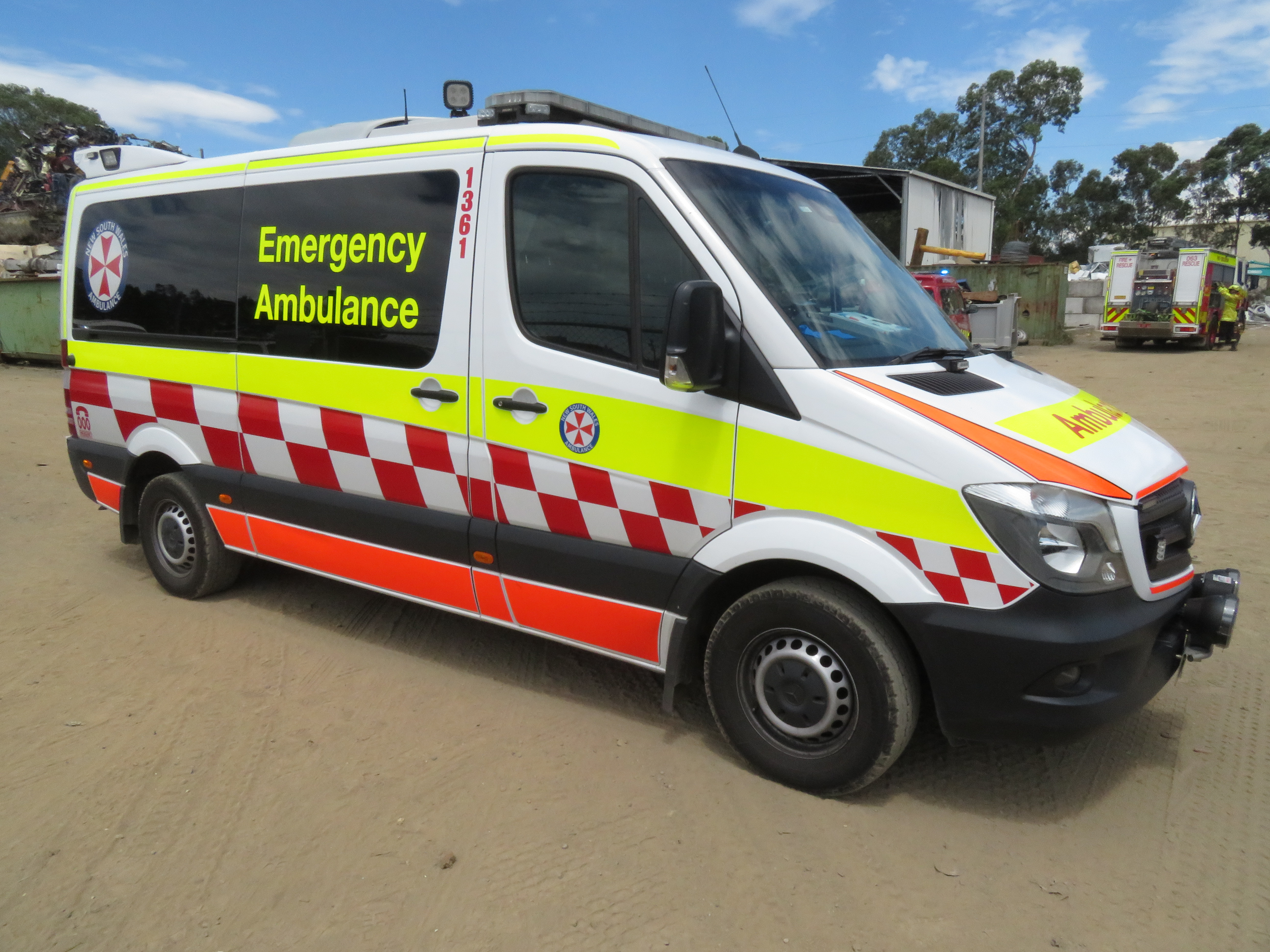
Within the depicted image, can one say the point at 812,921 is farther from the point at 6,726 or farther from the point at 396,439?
the point at 6,726

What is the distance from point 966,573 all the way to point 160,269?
4.19m

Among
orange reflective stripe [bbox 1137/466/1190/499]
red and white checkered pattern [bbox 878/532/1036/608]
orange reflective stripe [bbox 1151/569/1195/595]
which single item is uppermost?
orange reflective stripe [bbox 1137/466/1190/499]

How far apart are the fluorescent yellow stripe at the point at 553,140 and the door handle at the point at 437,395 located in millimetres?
971

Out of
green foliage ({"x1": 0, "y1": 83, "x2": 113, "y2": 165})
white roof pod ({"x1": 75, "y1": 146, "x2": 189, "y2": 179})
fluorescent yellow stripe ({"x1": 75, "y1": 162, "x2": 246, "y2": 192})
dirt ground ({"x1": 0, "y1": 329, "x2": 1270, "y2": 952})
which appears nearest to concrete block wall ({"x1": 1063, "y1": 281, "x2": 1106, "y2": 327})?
dirt ground ({"x1": 0, "y1": 329, "x2": 1270, "y2": 952})

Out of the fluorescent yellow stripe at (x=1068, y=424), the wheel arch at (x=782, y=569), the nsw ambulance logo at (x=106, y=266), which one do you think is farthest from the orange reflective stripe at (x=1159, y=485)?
the nsw ambulance logo at (x=106, y=266)

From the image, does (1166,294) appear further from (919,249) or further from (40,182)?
(40,182)

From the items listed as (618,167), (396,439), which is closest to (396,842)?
(396,439)

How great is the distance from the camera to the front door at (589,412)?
303cm

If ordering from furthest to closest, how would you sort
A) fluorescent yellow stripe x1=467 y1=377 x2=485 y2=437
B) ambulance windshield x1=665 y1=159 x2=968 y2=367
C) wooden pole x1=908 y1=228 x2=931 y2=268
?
wooden pole x1=908 y1=228 x2=931 y2=268
fluorescent yellow stripe x1=467 y1=377 x2=485 y2=437
ambulance windshield x1=665 y1=159 x2=968 y2=367

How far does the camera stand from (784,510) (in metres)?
2.86

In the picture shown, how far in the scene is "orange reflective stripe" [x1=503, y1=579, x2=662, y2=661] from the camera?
3.25 metres

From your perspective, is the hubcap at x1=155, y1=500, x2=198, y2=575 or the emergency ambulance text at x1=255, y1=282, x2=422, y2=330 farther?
the hubcap at x1=155, y1=500, x2=198, y2=575

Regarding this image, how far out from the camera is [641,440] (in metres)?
3.07

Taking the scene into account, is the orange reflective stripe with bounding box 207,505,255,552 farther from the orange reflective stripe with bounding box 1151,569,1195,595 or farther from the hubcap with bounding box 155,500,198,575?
the orange reflective stripe with bounding box 1151,569,1195,595
